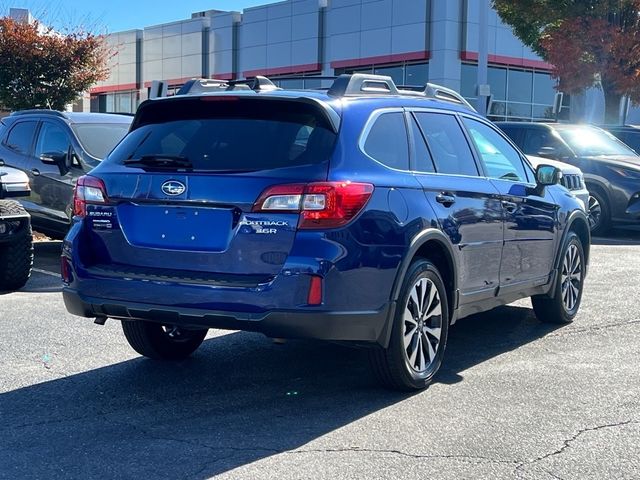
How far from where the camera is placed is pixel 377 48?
35.0 metres

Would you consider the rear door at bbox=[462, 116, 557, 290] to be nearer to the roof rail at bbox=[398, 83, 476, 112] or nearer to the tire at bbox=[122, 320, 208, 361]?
the roof rail at bbox=[398, 83, 476, 112]

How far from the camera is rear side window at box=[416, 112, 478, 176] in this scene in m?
5.78

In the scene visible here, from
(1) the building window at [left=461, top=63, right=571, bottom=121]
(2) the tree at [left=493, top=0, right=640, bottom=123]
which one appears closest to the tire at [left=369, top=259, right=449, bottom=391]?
(2) the tree at [left=493, top=0, right=640, bottom=123]

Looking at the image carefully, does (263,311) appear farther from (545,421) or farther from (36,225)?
(36,225)

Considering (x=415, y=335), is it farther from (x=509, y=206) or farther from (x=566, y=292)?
(x=566, y=292)

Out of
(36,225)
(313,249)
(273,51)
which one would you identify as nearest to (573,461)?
(313,249)

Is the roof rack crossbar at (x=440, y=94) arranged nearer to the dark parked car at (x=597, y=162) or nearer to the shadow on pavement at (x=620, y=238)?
the shadow on pavement at (x=620, y=238)

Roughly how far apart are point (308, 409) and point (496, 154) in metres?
2.61

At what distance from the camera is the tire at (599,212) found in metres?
14.3

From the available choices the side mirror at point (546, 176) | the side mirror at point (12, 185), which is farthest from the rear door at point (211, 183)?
the side mirror at point (12, 185)

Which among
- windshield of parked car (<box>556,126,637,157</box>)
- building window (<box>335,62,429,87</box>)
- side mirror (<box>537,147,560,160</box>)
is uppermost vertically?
building window (<box>335,62,429,87</box>)

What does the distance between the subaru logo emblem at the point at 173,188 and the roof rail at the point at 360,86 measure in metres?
1.04

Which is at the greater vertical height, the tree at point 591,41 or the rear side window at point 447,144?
the tree at point 591,41

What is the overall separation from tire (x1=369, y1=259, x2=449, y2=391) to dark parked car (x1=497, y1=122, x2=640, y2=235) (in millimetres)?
9305
